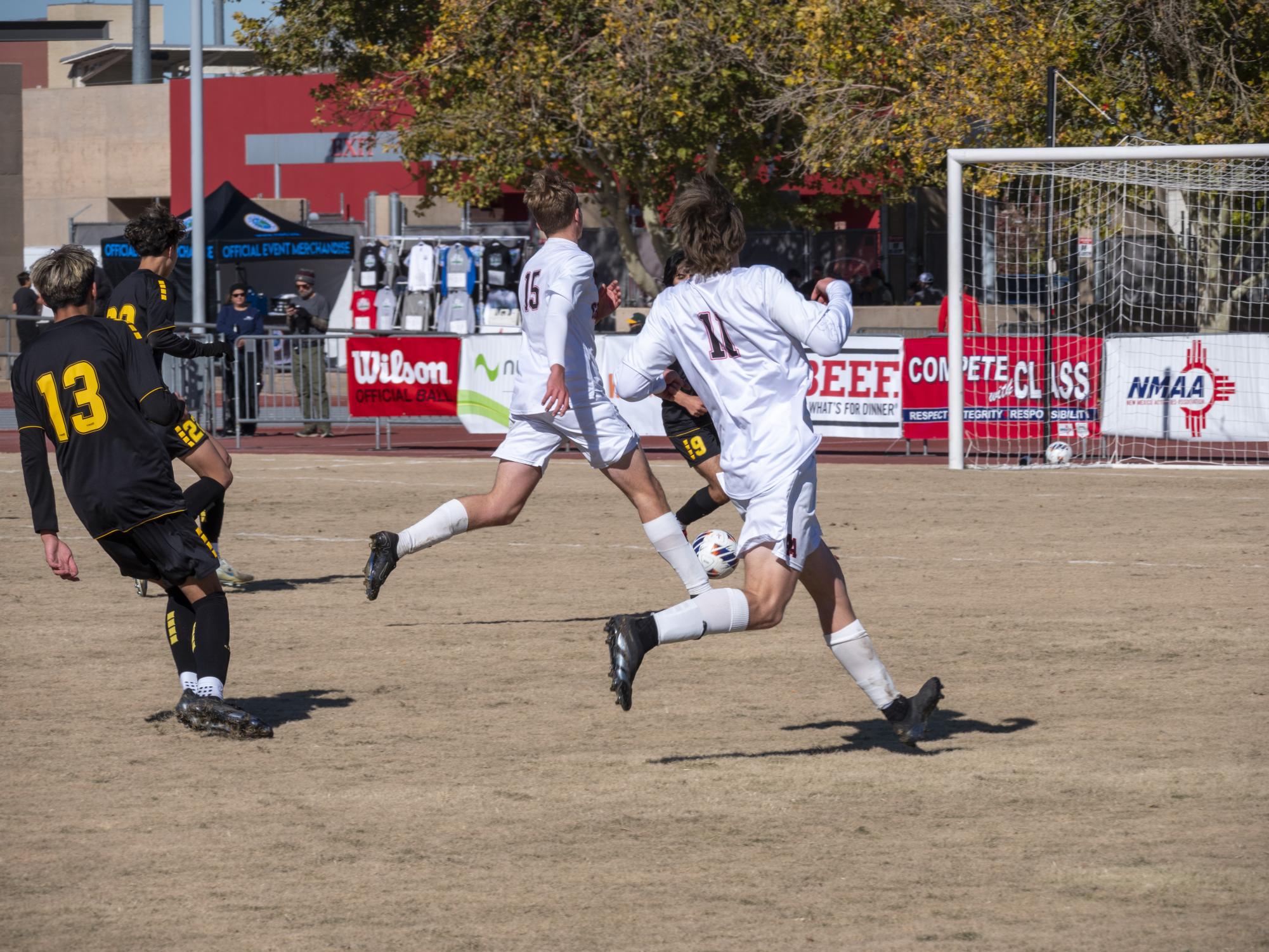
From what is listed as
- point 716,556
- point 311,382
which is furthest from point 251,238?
point 716,556

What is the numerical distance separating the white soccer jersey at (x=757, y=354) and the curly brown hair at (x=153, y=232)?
323 cm

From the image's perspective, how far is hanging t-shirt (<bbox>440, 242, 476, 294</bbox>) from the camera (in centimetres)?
3347

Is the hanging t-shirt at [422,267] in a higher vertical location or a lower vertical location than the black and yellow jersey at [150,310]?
higher

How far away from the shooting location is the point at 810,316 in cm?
554

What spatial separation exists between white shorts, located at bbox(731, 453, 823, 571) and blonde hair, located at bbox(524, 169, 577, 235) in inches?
102

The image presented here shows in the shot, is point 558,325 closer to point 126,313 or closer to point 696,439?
point 126,313

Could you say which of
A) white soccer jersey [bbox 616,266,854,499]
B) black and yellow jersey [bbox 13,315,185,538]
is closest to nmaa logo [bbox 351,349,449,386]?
black and yellow jersey [bbox 13,315,185,538]

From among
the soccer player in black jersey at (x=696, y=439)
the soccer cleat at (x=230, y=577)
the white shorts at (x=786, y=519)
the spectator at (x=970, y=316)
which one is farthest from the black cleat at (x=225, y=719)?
the spectator at (x=970, y=316)

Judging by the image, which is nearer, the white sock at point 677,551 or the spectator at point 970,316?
the white sock at point 677,551

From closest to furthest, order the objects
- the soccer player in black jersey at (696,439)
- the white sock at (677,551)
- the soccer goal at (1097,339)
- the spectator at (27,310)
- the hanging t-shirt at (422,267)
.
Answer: the white sock at (677,551), the soccer player in black jersey at (696,439), the soccer goal at (1097,339), the spectator at (27,310), the hanging t-shirt at (422,267)

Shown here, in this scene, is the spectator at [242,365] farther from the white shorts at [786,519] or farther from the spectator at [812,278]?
the spectator at [812,278]

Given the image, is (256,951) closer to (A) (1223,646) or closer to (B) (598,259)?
(A) (1223,646)

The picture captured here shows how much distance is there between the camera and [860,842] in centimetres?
496

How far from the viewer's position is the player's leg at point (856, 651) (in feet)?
19.2
